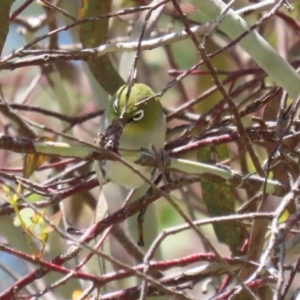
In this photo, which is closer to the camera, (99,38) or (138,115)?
(138,115)

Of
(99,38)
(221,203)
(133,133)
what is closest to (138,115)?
(133,133)

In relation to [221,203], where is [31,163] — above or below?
above

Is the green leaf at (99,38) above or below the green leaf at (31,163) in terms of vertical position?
above

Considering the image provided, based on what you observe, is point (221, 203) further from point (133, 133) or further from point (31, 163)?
point (31, 163)

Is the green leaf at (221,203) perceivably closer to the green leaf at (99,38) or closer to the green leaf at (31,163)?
the green leaf at (99,38)

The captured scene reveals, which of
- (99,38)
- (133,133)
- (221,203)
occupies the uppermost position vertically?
(99,38)

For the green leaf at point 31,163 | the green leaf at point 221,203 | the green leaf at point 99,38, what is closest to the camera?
the green leaf at point 31,163

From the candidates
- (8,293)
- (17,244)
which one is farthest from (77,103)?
(8,293)

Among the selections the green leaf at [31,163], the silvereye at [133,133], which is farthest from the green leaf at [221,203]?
the green leaf at [31,163]

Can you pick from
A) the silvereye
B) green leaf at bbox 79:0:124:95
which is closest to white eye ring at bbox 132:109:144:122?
the silvereye

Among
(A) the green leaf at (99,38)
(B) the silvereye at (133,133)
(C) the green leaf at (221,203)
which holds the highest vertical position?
(A) the green leaf at (99,38)

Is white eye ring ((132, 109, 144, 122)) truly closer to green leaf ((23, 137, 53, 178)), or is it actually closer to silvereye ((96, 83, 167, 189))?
silvereye ((96, 83, 167, 189))

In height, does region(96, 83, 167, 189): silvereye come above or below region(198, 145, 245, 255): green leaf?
above

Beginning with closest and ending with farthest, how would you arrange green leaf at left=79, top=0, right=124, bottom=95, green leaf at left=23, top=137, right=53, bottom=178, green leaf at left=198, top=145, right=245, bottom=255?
green leaf at left=23, top=137, right=53, bottom=178 < green leaf at left=79, top=0, right=124, bottom=95 < green leaf at left=198, top=145, right=245, bottom=255
